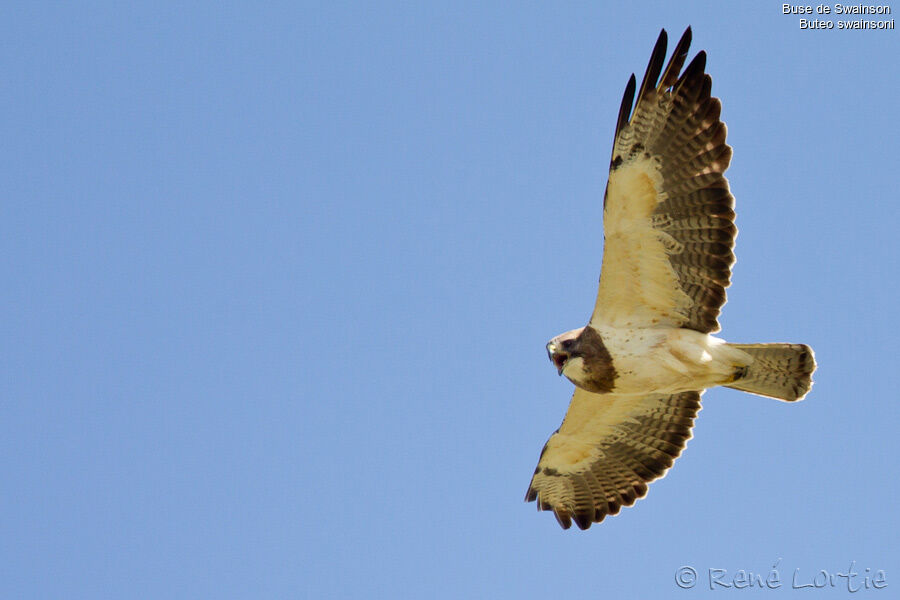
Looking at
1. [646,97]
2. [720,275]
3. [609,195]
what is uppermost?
[646,97]

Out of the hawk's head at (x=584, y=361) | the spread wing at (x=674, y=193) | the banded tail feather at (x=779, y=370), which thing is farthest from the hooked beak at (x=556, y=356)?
the banded tail feather at (x=779, y=370)

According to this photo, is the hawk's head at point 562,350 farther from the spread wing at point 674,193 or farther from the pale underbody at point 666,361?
the spread wing at point 674,193

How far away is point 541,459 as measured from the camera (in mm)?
11602

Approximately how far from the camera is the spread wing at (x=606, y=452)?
1102 centimetres

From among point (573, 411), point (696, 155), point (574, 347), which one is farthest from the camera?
point (573, 411)

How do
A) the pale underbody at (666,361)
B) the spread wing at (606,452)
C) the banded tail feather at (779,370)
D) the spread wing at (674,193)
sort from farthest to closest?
the spread wing at (606,452)
the pale underbody at (666,361)
the banded tail feather at (779,370)
the spread wing at (674,193)

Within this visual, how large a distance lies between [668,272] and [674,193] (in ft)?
2.51

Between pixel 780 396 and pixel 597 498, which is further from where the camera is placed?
pixel 597 498

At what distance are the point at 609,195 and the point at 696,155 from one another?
0.81 m

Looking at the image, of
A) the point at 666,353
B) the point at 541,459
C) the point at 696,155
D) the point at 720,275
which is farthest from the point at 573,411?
the point at 696,155

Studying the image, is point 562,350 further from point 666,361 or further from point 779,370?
point 779,370

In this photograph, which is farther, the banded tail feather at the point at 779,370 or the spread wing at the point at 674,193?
the banded tail feather at the point at 779,370

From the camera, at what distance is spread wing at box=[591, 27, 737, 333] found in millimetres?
9336

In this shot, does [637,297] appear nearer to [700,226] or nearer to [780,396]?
[700,226]
